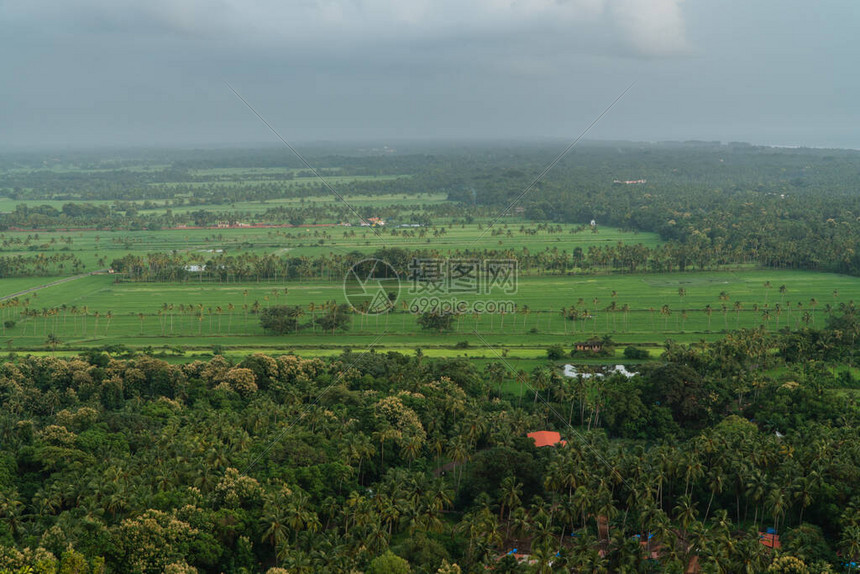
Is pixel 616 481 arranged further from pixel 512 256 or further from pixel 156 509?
pixel 512 256

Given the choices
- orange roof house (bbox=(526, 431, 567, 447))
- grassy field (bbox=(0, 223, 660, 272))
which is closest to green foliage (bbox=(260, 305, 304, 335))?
Answer: orange roof house (bbox=(526, 431, 567, 447))

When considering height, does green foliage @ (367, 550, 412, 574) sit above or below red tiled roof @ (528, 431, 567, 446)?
above

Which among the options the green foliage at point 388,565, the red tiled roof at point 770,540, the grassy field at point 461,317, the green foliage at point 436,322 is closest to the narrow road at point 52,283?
the grassy field at point 461,317

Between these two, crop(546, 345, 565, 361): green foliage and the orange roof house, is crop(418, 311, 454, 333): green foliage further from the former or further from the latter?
the orange roof house

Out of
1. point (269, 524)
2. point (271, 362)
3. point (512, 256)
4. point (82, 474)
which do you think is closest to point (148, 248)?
point (512, 256)

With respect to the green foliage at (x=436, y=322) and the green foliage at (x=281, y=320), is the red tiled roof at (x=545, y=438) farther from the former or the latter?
the green foliage at (x=281, y=320)
